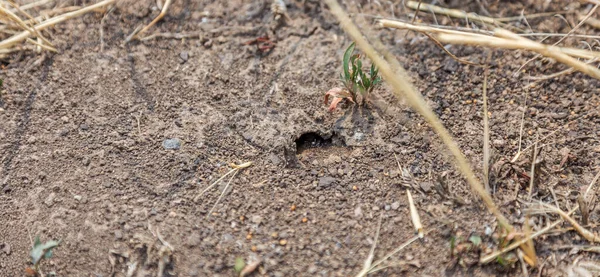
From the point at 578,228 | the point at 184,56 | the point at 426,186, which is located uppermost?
the point at 184,56

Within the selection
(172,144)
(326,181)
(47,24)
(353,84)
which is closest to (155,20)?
(47,24)

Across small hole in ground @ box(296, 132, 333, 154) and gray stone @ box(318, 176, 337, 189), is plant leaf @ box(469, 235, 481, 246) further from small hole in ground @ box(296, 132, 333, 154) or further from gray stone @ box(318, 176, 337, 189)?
small hole in ground @ box(296, 132, 333, 154)

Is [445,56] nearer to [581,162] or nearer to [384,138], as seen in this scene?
[384,138]

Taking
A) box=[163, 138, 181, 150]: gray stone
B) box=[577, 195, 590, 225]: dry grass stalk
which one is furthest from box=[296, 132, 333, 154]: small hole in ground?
box=[577, 195, 590, 225]: dry grass stalk

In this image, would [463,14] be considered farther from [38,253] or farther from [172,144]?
[38,253]

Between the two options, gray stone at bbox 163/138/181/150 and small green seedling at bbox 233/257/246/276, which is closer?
small green seedling at bbox 233/257/246/276

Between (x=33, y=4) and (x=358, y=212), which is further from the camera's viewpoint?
(x=33, y=4)

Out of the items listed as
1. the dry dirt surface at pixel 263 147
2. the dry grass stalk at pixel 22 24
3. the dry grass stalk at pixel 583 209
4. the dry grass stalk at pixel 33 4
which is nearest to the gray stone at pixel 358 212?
the dry dirt surface at pixel 263 147
